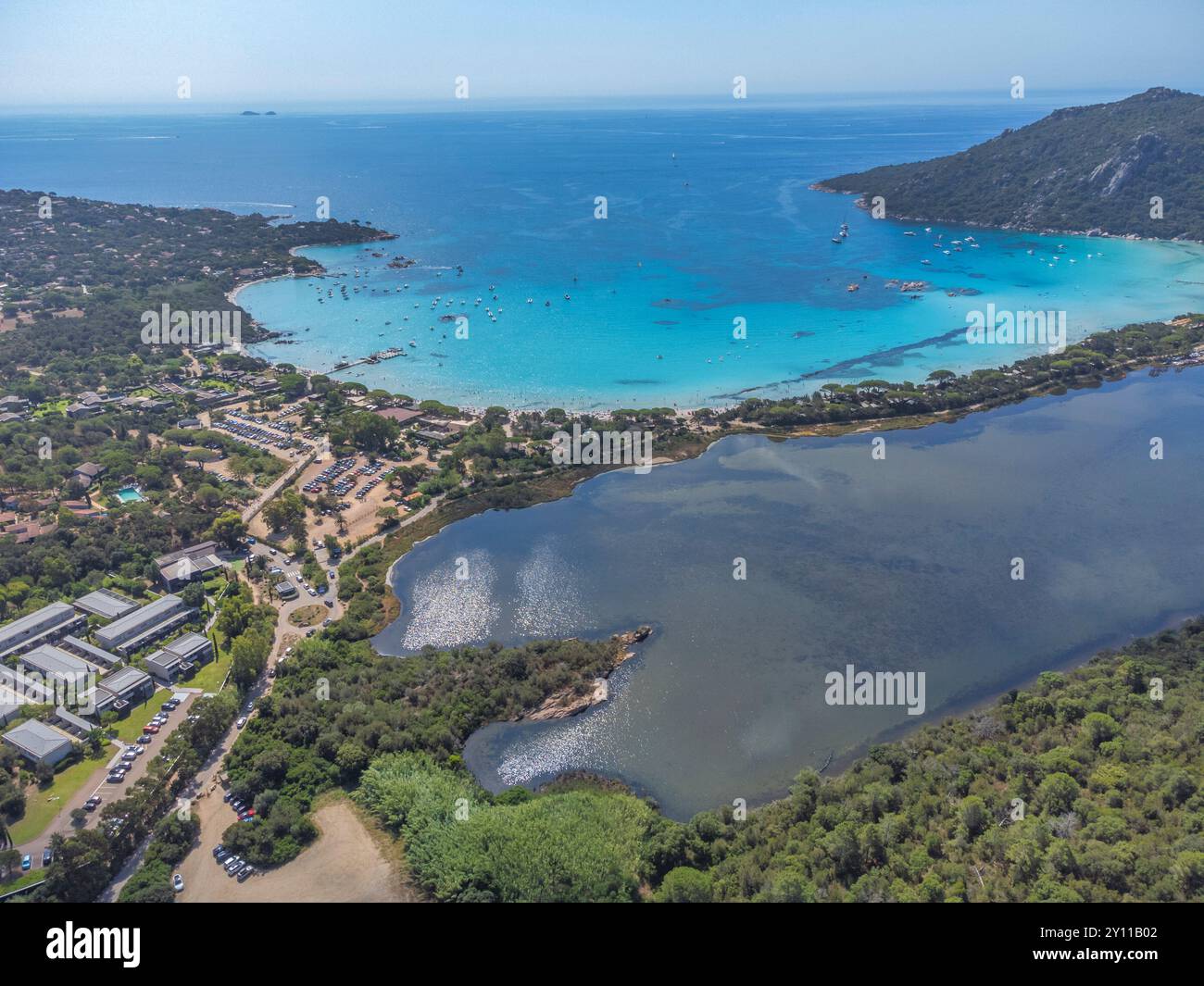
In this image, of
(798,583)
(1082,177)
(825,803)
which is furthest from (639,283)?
(1082,177)

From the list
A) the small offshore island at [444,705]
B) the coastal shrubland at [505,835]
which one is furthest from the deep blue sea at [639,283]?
the coastal shrubland at [505,835]

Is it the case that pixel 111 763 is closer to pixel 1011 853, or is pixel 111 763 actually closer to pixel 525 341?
pixel 1011 853

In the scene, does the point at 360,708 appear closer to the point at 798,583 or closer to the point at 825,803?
the point at 825,803

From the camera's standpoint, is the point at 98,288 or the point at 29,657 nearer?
the point at 29,657

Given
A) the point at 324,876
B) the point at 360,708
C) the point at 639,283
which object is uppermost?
the point at 639,283
